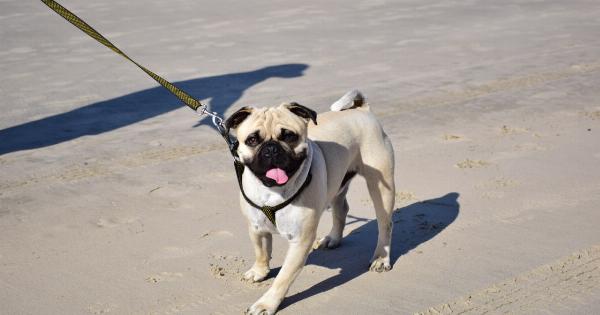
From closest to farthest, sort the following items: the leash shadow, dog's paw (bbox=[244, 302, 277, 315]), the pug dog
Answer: the pug dog → dog's paw (bbox=[244, 302, 277, 315]) → the leash shadow

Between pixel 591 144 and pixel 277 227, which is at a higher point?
pixel 277 227

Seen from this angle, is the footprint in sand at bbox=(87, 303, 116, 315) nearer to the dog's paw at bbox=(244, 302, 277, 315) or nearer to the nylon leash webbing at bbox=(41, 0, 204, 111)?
the dog's paw at bbox=(244, 302, 277, 315)

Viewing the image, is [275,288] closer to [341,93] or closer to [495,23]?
[341,93]

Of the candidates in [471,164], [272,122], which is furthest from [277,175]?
[471,164]

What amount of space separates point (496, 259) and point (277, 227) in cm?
159

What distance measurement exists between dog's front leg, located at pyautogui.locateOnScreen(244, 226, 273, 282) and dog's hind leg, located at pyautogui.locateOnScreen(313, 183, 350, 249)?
67 centimetres

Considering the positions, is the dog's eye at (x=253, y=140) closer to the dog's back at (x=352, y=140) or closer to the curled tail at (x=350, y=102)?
the dog's back at (x=352, y=140)

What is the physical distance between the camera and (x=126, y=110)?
9.49m

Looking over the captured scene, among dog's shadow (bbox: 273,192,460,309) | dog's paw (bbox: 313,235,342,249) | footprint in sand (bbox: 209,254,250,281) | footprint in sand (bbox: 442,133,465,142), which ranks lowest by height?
footprint in sand (bbox: 442,133,465,142)

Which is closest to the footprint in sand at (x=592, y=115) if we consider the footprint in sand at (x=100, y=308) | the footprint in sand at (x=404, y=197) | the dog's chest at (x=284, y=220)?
the footprint in sand at (x=404, y=197)

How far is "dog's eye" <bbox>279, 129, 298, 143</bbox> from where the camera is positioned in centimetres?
417

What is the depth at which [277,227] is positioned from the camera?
4.43 meters

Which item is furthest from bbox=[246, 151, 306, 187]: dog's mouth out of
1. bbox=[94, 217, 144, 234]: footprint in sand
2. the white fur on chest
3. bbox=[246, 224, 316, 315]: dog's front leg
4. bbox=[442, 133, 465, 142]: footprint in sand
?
bbox=[442, 133, 465, 142]: footprint in sand

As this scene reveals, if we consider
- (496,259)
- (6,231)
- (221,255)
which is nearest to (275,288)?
(221,255)
